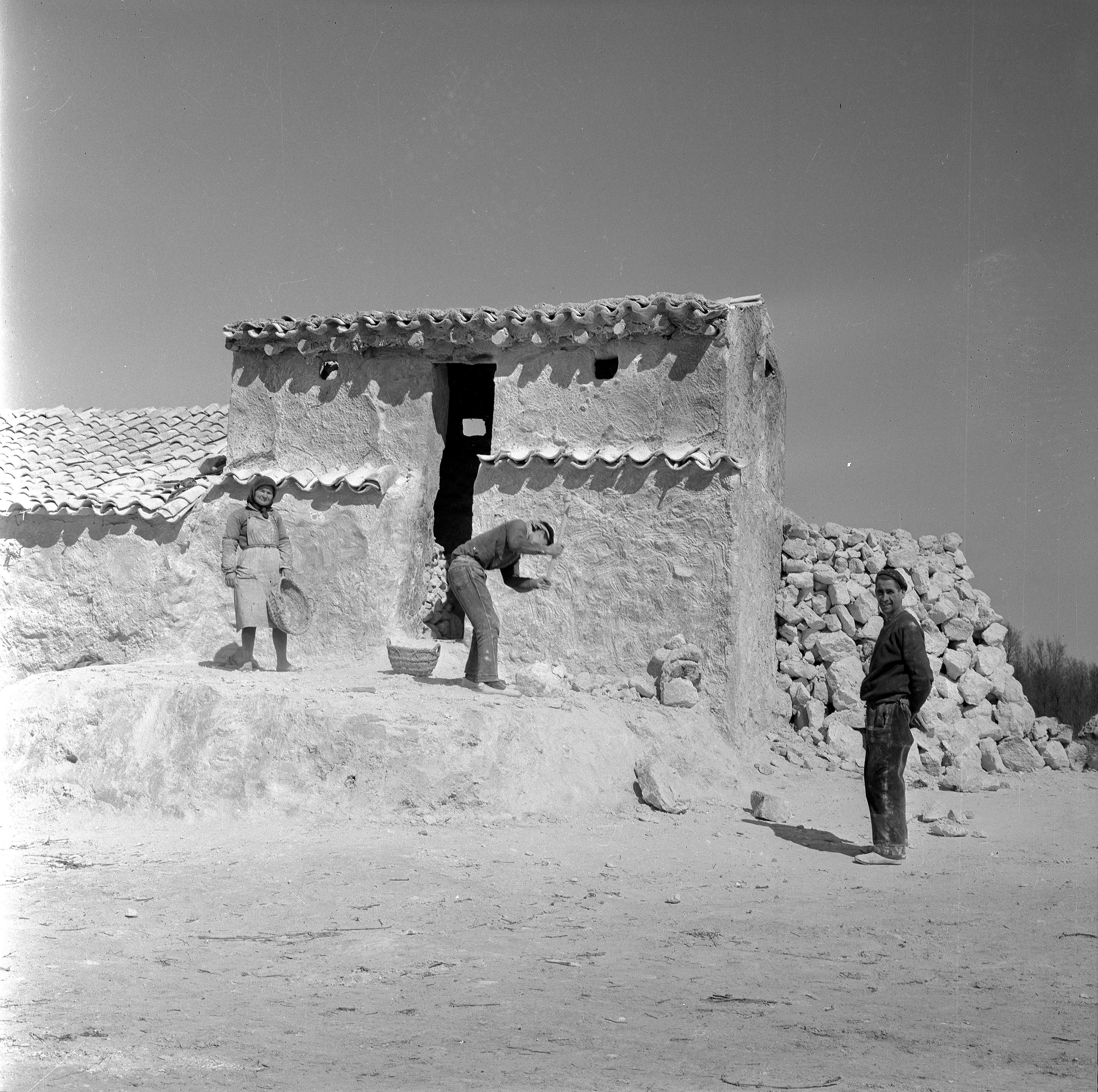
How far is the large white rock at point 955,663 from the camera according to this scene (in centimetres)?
1260

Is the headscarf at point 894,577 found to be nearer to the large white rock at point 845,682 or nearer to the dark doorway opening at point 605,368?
the large white rock at point 845,682

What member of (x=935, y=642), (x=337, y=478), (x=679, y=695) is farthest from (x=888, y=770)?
(x=337, y=478)

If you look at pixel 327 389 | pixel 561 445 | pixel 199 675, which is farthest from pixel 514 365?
pixel 199 675

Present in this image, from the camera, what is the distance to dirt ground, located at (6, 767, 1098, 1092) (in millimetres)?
4031

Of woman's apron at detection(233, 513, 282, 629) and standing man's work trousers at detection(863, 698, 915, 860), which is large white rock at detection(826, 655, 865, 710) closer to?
standing man's work trousers at detection(863, 698, 915, 860)

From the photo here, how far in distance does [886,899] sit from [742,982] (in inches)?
→ 70.2

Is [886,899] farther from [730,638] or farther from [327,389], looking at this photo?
[327,389]

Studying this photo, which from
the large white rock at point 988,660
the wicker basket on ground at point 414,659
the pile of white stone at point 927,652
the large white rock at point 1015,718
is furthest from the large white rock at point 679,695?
the large white rock at point 988,660

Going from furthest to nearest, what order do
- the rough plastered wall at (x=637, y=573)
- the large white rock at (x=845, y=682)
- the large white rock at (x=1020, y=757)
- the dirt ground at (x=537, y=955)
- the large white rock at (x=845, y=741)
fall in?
the large white rock at (x=845, y=682)
the large white rock at (x=1020, y=757)
the large white rock at (x=845, y=741)
the rough plastered wall at (x=637, y=573)
the dirt ground at (x=537, y=955)

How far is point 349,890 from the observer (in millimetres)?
6383

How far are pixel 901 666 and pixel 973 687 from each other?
5.72 meters

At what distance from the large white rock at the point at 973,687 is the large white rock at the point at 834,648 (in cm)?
125

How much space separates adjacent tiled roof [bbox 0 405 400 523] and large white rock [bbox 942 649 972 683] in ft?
19.8

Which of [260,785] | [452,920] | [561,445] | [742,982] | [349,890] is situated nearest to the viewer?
[742,982]
